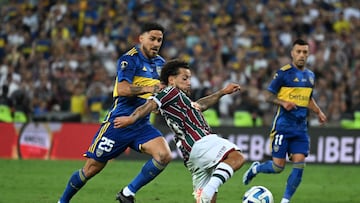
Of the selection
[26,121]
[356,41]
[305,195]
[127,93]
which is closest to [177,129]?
[127,93]

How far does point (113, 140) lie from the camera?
10.6 meters

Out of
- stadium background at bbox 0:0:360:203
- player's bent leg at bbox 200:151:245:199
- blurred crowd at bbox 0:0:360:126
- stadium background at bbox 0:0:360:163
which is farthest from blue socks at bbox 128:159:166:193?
blurred crowd at bbox 0:0:360:126

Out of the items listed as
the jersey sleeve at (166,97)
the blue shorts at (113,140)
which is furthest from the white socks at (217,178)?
the blue shorts at (113,140)

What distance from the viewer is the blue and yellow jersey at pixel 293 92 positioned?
12.8 metres

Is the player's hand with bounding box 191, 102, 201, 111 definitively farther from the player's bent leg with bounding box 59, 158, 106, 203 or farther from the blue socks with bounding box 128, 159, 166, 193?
the player's bent leg with bounding box 59, 158, 106, 203

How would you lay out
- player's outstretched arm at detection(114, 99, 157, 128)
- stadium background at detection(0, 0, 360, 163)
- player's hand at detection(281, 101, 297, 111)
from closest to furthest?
1. player's outstretched arm at detection(114, 99, 157, 128)
2. player's hand at detection(281, 101, 297, 111)
3. stadium background at detection(0, 0, 360, 163)

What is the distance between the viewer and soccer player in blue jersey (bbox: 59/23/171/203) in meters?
10.5

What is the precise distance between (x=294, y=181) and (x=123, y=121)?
320cm

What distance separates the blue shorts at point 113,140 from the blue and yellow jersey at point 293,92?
9.15ft

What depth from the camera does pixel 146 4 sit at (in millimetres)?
25531

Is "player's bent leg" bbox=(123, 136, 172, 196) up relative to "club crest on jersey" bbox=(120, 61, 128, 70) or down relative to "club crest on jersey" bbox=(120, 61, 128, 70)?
down

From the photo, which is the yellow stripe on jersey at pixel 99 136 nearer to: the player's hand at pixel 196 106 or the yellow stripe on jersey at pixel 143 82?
the yellow stripe on jersey at pixel 143 82

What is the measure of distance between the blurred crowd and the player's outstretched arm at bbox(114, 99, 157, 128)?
37.8 ft

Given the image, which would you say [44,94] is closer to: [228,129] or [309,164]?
[228,129]
